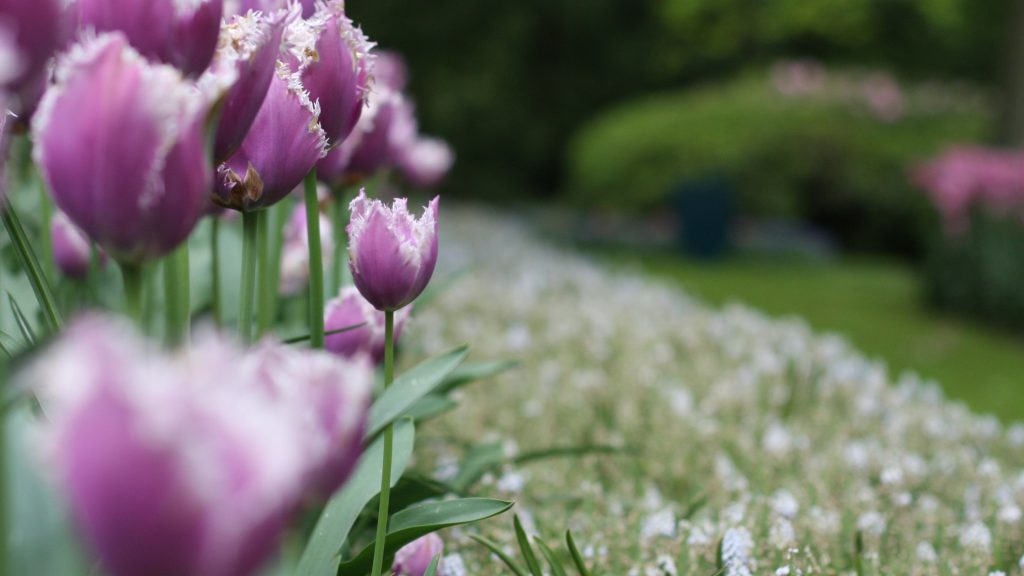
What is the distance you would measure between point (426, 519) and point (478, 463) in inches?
25.0

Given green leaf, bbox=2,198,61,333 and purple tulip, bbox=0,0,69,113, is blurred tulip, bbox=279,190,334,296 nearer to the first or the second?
green leaf, bbox=2,198,61,333

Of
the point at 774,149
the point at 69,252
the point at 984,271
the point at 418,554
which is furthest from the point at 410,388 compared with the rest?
the point at 774,149

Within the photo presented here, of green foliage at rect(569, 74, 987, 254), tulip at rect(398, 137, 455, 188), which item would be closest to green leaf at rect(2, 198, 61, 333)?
tulip at rect(398, 137, 455, 188)

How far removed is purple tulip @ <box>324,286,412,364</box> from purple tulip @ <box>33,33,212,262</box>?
0.61m

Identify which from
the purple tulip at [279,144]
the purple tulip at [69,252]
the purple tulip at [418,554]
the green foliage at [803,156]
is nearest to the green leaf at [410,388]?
the purple tulip at [418,554]

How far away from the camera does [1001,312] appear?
8.16 m

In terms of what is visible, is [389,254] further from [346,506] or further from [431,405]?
[431,405]

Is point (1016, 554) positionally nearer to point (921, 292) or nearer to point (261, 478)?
point (261, 478)

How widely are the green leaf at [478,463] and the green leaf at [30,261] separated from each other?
970 mm

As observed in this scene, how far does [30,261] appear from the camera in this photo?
0.99m

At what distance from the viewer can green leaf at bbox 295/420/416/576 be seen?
111 cm

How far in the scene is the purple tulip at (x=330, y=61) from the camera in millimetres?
1061

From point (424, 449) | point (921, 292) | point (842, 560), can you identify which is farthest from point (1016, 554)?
point (921, 292)

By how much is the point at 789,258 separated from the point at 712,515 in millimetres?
11063
